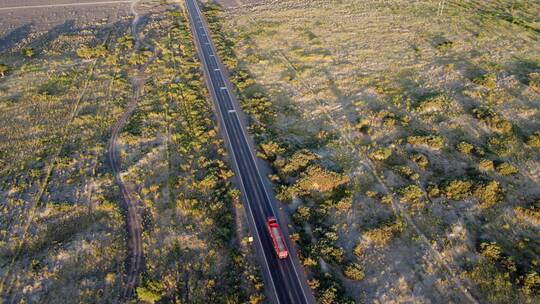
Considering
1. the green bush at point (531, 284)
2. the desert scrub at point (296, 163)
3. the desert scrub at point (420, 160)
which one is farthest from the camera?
the desert scrub at point (296, 163)

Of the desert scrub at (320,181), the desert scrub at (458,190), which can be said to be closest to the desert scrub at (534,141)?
the desert scrub at (458,190)

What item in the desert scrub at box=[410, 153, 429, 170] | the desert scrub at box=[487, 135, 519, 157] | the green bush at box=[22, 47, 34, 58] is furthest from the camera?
the green bush at box=[22, 47, 34, 58]

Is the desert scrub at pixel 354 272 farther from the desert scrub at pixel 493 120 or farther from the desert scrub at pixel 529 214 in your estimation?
the desert scrub at pixel 493 120

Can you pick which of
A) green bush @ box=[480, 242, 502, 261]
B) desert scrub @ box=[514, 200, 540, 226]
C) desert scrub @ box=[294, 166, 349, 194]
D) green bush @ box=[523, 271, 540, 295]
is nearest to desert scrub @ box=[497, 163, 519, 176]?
desert scrub @ box=[514, 200, 540, 226]

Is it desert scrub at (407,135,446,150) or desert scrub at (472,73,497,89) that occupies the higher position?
desert scrub at (472,73,497,89)

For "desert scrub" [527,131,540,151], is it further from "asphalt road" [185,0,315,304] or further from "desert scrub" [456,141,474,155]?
"asphalt road" [185,0,315,304]

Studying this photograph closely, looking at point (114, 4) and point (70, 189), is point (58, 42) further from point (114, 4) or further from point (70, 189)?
point (70, 189)

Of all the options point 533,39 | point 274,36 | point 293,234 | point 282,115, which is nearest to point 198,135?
point 282,115

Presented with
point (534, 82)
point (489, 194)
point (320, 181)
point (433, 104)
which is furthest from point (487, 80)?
point (320, 181)
